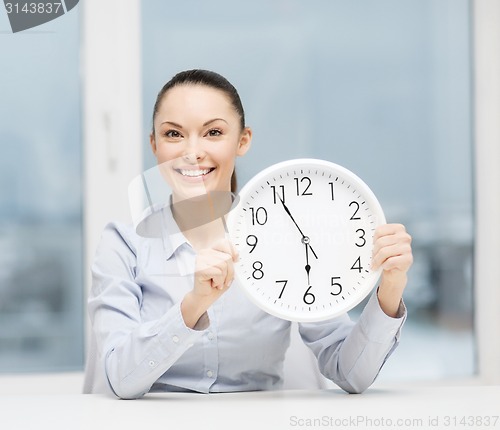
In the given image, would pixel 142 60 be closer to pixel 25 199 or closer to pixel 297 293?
pixel 25 199

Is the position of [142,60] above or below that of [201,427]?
above

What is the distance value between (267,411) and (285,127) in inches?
52.9

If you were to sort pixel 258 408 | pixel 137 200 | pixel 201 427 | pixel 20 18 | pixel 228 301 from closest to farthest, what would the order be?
1. pixel 201 427
2. pixel 258 408
3. pixel 228 301
4. pixel 137 200
5. pixel 20 18

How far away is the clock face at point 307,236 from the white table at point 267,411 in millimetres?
133

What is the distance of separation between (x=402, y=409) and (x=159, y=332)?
13.8 inches

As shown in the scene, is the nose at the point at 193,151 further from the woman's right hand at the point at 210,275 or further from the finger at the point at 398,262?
the finger at the point at 398,262

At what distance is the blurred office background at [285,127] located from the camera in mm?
2133

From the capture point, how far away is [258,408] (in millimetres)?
A: 981

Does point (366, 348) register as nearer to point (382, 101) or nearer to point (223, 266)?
point (223, 266)

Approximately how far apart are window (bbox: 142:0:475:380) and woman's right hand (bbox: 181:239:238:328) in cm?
115

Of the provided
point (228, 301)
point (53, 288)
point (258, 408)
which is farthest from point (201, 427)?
point (53, 288)

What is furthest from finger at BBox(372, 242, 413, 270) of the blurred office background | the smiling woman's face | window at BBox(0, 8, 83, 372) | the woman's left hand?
window at BBox(0, 8, 83, 372)

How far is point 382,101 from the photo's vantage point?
2.27 metres

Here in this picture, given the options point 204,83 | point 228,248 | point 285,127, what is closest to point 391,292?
point 228,248
